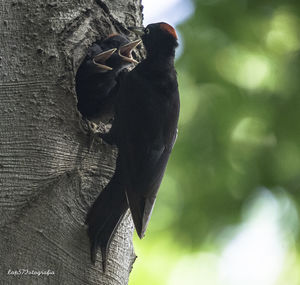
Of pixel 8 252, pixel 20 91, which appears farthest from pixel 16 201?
pixel 20 91

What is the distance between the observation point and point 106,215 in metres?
2.77

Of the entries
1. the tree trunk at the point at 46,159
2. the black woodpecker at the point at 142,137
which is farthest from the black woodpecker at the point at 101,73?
the tree trunk at the point at 46,159

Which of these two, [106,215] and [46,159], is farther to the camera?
[106,215]

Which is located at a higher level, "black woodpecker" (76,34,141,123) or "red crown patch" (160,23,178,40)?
"red crown patch" (160,23,178,40)

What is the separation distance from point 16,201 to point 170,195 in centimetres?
193

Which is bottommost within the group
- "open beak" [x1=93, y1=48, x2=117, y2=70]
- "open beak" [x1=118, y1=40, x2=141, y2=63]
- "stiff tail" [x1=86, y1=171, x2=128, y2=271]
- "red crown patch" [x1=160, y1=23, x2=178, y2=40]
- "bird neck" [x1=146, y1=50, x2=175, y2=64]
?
"stiff tail" [x1=86, y1=171, x2=128, y2=271]

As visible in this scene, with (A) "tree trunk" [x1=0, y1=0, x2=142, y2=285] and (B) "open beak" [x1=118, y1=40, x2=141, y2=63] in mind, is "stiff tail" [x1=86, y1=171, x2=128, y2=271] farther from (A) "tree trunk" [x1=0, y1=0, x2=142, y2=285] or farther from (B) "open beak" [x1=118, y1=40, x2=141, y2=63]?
(B) "open beak" [x1=118, y1=40, x2=141, y2=63]

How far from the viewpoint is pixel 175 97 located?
11.0 feet

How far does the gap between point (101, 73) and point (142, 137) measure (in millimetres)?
817

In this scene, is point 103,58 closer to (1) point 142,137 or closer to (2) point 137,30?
(2) point 137,30

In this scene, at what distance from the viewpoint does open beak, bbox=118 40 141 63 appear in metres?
3.61

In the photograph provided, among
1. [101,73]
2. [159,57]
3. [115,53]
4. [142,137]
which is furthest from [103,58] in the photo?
[142,137]

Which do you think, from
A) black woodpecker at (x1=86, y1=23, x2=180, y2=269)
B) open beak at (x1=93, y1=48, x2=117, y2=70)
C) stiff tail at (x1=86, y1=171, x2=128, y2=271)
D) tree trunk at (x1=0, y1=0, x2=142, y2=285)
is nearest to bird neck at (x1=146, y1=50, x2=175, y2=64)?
black woodpecker at (x1=86, y1=23, x2=180, y2=269)

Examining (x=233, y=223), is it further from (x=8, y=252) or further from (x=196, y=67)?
(x=8, y=252)
